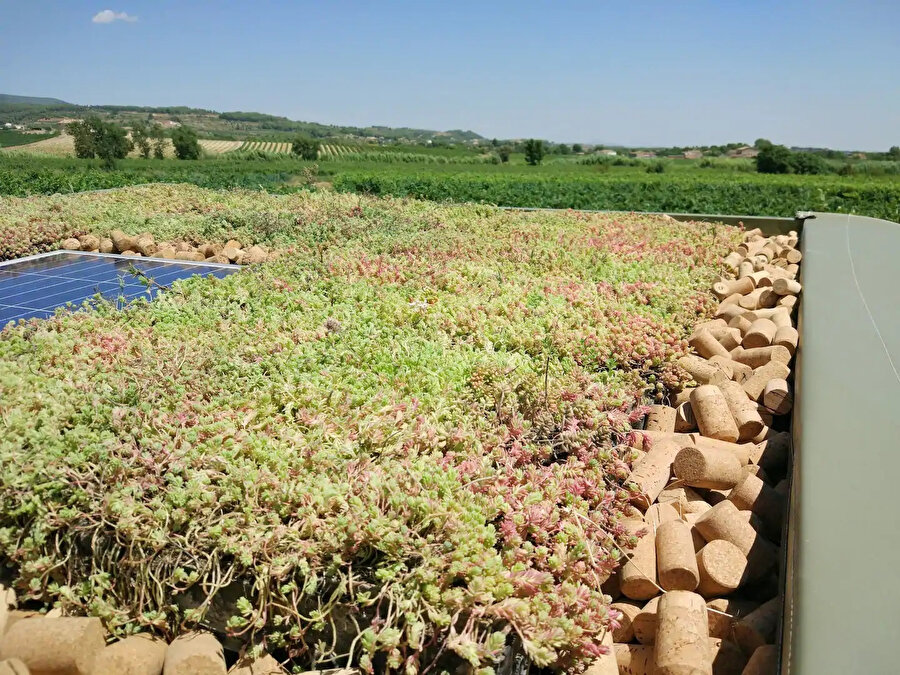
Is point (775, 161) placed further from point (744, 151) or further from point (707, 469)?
point (707, 469)

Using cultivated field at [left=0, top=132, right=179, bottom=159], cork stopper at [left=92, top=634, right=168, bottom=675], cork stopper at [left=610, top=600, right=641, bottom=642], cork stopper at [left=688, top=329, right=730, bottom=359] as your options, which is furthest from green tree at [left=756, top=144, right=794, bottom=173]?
cultivated field at [left=0, top=132, right=179, bottom=159]

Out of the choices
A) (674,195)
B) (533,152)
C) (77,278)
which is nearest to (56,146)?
(533,152)

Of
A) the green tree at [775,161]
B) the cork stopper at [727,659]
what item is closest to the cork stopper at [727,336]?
the cork stopper at [727,659]

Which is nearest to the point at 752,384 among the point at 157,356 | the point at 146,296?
the point at 157,356

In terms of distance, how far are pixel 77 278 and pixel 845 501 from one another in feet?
25.0

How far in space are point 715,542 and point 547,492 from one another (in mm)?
780

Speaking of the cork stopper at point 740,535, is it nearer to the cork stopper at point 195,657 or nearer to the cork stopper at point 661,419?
the cork stopper at point 661,419

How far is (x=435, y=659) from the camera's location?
2141 millimetres

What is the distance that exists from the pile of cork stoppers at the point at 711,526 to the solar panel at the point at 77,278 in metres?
4.78

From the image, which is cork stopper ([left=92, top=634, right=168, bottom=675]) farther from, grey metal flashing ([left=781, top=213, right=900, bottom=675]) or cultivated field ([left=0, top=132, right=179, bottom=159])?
cultivated field ([left=0, top=132, right=179, bottom=159])

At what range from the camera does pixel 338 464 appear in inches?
115

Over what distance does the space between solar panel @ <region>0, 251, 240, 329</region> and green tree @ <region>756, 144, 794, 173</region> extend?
39250 millimetres

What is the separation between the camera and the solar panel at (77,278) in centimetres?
588

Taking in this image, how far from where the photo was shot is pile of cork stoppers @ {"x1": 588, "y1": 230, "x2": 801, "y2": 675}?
2.41 m
